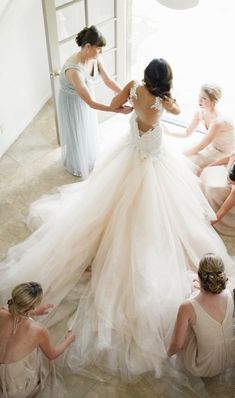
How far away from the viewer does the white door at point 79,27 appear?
349 centimetres

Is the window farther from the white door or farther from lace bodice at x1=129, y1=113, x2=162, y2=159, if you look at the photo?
lace bodice at x1=129, y1=113, x2=162, y2=159

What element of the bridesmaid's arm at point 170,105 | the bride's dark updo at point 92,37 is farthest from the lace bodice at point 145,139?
the bride's dark updo at point 92,37

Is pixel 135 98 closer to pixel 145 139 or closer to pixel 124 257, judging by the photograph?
pixel 145 139

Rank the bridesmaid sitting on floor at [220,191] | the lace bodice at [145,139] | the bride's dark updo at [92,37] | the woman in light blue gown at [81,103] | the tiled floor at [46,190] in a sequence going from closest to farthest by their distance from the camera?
the tiled floor at [46,190]
the lace bodice at [145,139]
the bride's dark updo at [92,37]
the woman in light blue gown at [81,103]
the bridesmaid sitting on floor at [220,191]

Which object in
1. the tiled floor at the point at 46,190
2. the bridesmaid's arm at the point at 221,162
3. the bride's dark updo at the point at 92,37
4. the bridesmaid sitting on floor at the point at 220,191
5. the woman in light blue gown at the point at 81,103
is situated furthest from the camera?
the bridesmaid's arm at the point at 221,162

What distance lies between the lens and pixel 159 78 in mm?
2549

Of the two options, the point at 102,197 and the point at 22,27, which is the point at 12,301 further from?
the point at 22,27

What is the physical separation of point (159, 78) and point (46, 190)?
170 cm

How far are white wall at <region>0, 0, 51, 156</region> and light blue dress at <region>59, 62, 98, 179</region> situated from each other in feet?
2.07

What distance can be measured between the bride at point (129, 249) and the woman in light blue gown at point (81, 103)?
42cm

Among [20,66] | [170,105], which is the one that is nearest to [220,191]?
[170,105]

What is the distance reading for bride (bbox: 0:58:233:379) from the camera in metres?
2.72

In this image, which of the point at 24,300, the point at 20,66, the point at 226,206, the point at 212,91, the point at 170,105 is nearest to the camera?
the point at 24,300

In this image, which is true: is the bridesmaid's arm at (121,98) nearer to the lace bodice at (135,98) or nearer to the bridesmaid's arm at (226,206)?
the lace bodice at (135,98)
